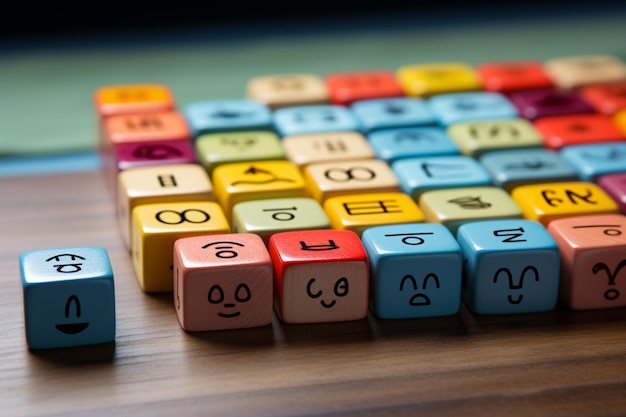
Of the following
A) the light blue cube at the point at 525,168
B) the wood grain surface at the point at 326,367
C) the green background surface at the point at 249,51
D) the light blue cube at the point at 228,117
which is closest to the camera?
the wood grain surface at the point at 326,367

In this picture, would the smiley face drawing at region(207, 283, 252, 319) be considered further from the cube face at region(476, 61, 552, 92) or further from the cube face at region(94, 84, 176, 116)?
the cube face at region(476, 61, 552, 92)

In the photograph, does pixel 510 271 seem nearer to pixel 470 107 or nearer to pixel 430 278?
pixel 430 278

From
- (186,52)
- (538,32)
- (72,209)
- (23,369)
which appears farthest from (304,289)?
(538,32)

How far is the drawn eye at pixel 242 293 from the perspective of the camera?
93cm

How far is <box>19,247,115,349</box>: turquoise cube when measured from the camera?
2.91 ft

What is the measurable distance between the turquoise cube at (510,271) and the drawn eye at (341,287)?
111 mm

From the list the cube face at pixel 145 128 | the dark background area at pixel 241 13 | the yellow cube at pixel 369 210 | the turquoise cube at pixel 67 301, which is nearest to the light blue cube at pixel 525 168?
the yellow cube at pixel 369 210

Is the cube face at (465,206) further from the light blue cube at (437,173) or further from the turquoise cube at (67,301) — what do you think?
the turquoise cube at (67,301)

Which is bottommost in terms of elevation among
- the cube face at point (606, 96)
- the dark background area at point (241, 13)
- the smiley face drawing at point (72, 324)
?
the smiley face drawing at point (72, 324)

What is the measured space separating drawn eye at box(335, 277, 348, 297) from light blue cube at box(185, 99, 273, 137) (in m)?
0.37

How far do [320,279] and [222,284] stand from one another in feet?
0.26

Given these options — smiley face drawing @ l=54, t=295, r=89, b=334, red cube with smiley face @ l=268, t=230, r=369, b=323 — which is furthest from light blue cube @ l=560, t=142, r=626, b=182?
smiley face drawing @ l=54, t=295, r=89, b=334

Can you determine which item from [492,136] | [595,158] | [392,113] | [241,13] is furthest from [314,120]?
[241,13]

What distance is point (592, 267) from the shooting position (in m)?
0.98
